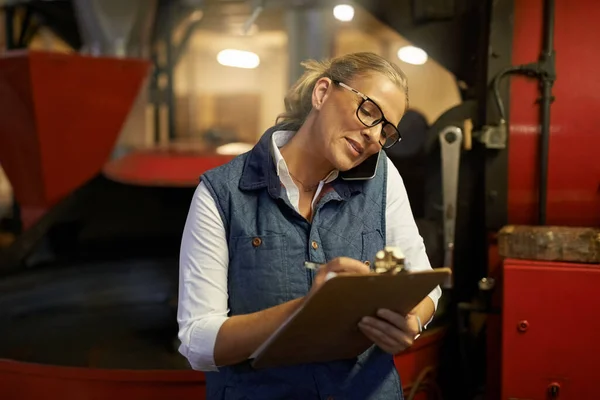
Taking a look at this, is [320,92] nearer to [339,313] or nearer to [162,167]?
[339,313]

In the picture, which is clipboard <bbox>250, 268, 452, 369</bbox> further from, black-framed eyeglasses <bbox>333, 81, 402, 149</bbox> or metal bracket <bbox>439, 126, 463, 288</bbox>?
metal bracket <bbox>439, 126, 463, 288</bbox>

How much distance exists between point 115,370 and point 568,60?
1515 mm

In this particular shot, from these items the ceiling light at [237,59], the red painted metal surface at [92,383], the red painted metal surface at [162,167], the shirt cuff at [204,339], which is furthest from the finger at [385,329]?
the ceiling light at [237,59]

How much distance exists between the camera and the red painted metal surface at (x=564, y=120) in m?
1.72

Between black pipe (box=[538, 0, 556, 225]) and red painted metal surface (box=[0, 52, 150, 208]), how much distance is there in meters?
1.99

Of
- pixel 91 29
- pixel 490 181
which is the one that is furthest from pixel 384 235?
pixel 91 29

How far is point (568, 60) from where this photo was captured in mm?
1734

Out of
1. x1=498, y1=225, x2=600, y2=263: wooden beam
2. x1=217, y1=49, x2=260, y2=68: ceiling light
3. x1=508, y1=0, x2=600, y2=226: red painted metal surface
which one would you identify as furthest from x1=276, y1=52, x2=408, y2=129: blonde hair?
x1=217, y1=49, x2=260, y2=68: ceiling light

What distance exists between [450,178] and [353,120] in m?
0.87

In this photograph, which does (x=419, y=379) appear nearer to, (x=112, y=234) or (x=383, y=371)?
(x=383, y=371)

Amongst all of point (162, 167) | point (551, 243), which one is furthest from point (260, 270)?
point (162, 167)

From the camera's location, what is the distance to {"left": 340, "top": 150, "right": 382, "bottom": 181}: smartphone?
117 centimetres

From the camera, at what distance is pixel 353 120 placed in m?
1.09

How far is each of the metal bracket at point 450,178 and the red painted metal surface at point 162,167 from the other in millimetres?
1213
